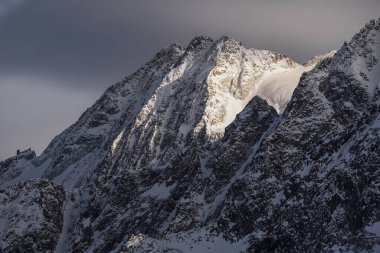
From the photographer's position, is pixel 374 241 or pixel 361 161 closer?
pixel 374 241

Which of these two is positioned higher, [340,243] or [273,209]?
[273,209]

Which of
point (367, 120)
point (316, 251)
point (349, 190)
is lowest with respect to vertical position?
point (316, 251)

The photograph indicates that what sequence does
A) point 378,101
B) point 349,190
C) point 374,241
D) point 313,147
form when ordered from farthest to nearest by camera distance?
point 313,147
point 378,101
point 349,190
point 374,241

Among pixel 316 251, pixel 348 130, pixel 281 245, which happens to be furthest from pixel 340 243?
pixel 348 130

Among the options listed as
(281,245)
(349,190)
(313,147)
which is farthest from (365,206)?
(313,147)

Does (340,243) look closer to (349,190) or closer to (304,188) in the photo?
(349,190)

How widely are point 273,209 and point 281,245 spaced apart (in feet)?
60.2

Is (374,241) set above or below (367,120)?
below

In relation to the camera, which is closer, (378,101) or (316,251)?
(316,251)

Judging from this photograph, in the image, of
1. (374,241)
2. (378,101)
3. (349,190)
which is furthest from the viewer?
(378,101)

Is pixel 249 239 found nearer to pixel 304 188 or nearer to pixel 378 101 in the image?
pixel 304 188

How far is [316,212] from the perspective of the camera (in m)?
177

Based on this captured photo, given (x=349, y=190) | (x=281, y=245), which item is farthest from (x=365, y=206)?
(x=281, y=245)

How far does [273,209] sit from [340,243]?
3349 centimetres
